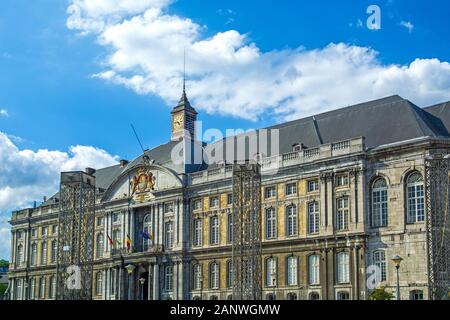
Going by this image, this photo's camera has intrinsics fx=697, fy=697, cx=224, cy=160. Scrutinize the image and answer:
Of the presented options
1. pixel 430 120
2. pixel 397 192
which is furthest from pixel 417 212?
pixel 430 120

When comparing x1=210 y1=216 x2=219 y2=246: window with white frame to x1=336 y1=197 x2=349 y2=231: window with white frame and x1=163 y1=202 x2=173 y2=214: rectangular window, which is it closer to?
x1=163 y1=202 x2=173 y2=214: rectangular window

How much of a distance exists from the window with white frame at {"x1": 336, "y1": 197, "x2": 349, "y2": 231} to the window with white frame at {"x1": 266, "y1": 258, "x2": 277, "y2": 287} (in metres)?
6.94

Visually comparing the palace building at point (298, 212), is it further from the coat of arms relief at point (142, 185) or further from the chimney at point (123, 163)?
the chimney at point (123, 163)

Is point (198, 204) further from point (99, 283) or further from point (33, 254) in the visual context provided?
point (33, 254)

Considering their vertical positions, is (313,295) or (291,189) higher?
(291,189)

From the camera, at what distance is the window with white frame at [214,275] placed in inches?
2349

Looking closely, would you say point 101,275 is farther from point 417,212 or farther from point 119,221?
point 417,212

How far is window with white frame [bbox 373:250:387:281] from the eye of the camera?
49.2 meters

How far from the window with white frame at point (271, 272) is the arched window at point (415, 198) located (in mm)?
12446

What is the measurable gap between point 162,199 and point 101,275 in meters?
12.1

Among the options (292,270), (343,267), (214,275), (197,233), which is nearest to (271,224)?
(292,270)

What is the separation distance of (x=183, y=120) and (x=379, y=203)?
29594 millimetres

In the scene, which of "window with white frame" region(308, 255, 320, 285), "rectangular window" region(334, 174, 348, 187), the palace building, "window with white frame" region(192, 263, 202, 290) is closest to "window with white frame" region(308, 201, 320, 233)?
the palace building

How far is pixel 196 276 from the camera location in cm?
6175
